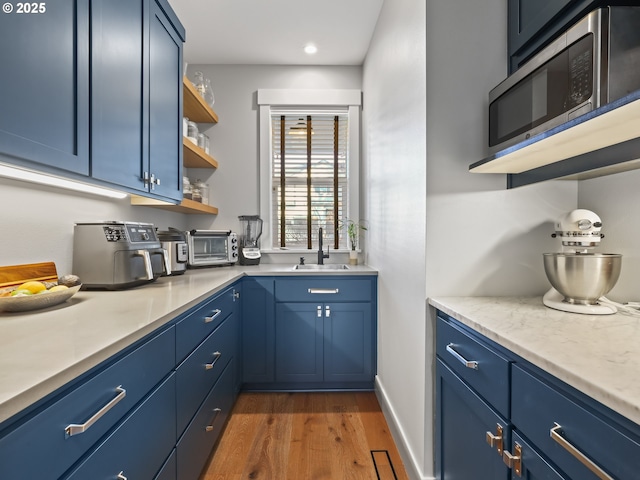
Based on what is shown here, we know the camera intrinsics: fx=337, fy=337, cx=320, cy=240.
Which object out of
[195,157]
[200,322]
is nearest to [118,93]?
[200,322]

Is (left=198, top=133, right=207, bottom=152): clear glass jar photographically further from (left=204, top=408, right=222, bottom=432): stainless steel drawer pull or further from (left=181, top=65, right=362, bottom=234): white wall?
(left=204, top=408, right=222, bottom=432): stainless steel drawer pull

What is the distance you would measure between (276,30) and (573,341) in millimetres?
2697

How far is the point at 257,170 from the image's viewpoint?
311 cm

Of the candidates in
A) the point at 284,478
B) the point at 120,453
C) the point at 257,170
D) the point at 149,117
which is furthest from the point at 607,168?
the point at 257,170

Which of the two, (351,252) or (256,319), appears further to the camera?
(351,252)

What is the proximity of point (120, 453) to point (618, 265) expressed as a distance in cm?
156

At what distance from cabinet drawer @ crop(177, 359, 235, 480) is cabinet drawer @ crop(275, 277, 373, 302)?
0.62 m

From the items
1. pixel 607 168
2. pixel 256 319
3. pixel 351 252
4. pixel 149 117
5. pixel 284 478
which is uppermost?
pixel 149 117

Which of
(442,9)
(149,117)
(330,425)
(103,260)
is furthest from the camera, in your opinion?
(330,425)

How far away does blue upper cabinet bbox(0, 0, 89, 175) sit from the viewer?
0.94 m

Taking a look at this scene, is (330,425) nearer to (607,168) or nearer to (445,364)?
(445,364)

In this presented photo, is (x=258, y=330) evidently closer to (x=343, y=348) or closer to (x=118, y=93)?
(x=343, y=348)

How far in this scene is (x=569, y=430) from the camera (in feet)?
2.17

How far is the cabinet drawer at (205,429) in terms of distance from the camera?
1359 millimetres
